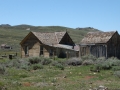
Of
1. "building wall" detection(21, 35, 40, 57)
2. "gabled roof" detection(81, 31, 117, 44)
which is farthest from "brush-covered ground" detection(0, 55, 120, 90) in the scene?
"building wall" detection(21, 35, 40, 57)

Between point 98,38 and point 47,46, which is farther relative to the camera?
point 47,46

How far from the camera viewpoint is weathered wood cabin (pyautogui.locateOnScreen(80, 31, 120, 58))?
1411 inches

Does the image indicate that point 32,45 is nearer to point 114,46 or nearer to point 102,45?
point 102,45

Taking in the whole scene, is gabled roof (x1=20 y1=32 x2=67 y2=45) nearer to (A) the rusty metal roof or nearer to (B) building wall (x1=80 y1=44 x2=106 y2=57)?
(A) the rusty metal roof

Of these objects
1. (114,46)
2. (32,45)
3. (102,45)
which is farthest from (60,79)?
(32,45)

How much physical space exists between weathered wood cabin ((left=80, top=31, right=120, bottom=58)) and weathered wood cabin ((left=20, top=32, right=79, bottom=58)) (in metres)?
3.19

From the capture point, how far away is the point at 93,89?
14109mm

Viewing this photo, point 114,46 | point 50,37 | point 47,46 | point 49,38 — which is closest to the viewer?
point 114,46

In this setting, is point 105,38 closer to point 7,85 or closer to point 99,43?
point 99,43

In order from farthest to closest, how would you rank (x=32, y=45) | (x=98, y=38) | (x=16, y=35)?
(x=16, y=35) → (x=32, y=45) → (x=98, y=38)

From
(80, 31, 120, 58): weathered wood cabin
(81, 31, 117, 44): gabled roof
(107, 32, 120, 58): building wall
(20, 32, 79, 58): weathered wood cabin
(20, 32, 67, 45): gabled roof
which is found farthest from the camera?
(20, 32, 67, 45): gabled roof

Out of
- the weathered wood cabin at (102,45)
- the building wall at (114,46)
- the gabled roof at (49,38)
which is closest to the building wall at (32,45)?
the gabled roof at (49,38)

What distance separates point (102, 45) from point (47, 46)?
29.6 ft

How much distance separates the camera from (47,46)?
41031mm
